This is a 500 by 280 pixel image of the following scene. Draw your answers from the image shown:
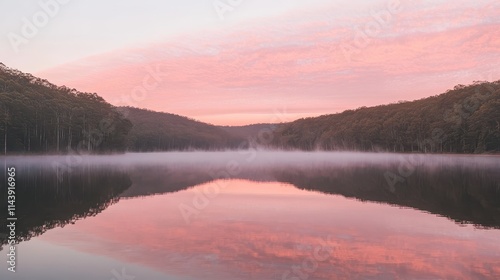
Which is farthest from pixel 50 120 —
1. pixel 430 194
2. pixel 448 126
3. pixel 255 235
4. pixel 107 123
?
pixel 255 235

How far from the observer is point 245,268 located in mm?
12609

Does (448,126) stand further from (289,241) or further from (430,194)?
(289,241)

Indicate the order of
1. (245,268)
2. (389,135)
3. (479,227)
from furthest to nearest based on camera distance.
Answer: (389,135), (479,227), (245,268)

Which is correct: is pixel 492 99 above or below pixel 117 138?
above

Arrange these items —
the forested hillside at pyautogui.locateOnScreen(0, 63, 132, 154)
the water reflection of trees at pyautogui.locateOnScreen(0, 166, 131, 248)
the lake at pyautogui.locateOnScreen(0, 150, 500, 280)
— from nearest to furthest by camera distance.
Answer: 1. the lake at pyautogui.locateOnScreen(0, 150, 500, 280)
2. the water reflection of trees at pyautogui.locateOnScreen(0, 166, 131, 248)
3. the forested hillside at pyautogui.locateOnScreen(0, 63, 132, 154)

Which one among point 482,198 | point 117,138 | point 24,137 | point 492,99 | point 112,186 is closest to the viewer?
point 482,198

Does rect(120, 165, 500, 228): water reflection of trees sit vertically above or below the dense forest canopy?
below

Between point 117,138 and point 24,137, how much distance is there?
43.6m

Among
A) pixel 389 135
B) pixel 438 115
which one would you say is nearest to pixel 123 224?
pixel 438 115

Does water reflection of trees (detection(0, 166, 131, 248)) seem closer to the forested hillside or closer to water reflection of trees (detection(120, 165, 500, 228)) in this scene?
water reflection of trees (detection(120, 165, 500, 228))

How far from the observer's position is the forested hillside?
97.4 metres

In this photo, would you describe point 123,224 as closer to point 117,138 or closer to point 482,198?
point 482,198

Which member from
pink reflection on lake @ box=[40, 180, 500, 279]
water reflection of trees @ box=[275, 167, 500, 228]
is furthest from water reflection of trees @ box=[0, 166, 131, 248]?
water reflection of trees @ box=[275, 167, 500, 228]

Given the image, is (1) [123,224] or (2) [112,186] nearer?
(1) [123,224]
